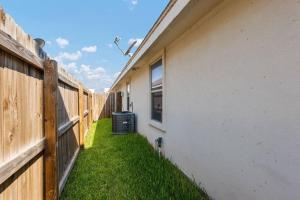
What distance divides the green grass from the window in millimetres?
963

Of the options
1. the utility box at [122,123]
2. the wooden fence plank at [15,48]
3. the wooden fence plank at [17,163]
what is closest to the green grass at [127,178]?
the wooden fence plank at [17,163]

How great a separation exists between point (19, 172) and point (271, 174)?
191cm

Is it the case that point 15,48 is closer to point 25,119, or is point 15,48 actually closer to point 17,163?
point 25,119

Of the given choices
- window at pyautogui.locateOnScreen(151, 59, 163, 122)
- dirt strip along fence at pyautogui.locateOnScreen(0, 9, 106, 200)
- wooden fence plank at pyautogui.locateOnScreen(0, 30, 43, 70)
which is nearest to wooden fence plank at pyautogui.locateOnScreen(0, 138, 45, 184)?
dirt strip along fence at pyautogui.locateOnScreen(0, 9, 106, 200)

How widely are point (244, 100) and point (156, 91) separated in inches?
130

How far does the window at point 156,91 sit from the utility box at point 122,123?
6.61ft

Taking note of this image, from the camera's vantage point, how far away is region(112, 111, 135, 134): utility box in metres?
7.17

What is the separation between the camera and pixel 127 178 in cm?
316

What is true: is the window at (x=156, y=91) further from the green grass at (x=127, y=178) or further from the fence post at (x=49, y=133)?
the fence post at (x=49, y=133)

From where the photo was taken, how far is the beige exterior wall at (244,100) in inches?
56.2

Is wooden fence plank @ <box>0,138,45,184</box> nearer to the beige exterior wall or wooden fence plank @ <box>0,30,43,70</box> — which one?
wooden fence plank @ <box>0,30,43,70</box>

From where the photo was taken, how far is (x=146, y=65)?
6.04 m

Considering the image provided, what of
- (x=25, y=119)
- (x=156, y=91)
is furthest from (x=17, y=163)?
(x=156, y=91)

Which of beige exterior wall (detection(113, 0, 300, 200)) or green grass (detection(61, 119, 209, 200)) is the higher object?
beige exterior wall (detection(113, 0, 300, 200))
